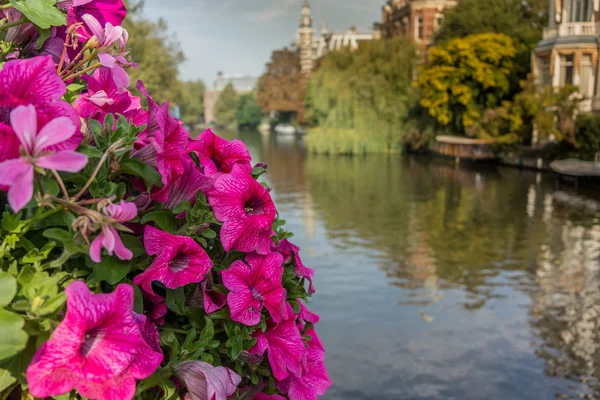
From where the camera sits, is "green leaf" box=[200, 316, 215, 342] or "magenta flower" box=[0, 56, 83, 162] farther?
"green leaf" box=[200, 316, 215, 342]

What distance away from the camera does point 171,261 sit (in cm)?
109

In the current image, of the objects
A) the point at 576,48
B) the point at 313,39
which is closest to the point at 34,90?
the point at 576,48

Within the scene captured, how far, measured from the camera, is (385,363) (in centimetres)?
802

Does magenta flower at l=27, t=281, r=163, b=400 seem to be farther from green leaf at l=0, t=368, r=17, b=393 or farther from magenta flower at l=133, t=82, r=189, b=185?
magenta flower at l=133, t=82, r=189, b=185

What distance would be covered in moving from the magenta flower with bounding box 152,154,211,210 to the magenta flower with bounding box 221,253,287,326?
144 mm

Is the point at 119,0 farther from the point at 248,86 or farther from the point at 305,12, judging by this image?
the point at 248,86

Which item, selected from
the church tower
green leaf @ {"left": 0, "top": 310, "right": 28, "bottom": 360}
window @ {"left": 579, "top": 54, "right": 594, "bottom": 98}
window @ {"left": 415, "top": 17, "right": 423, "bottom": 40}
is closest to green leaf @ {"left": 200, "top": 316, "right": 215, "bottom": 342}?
green leaf @ {"left": 0, "top": 310, "right": 28, "bottom": 360}

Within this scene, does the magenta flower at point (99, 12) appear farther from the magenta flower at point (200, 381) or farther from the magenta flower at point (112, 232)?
the magenta flower at point (200, 381)

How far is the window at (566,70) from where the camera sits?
1129 inches

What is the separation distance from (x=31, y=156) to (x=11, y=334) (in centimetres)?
21

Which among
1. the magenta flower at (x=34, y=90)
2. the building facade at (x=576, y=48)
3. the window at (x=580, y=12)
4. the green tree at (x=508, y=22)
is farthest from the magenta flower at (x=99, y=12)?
the green tree at (x=508, y=22)

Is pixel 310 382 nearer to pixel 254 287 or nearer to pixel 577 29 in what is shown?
pixel 254 287

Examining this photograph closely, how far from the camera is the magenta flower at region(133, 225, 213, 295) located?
104 centimetres

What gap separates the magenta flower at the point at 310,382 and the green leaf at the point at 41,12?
2.54 feet
